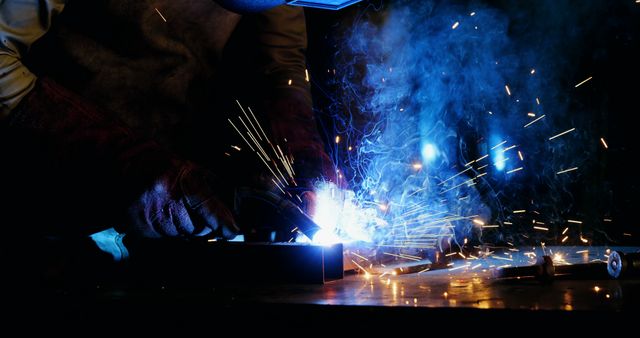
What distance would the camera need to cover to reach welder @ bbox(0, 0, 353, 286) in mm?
1979

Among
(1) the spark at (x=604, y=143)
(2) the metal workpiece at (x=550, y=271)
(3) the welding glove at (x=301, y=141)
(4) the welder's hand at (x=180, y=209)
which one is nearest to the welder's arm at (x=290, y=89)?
(3) the welding glove at (x=301, y=141)

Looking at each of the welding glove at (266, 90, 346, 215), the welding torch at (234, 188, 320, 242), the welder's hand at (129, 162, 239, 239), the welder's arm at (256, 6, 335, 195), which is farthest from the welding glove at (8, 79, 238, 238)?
the welder's arm at (256, 6, 335, 195)

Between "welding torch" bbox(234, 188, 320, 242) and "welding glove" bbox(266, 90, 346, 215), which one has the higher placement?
"welding glove" bbox(266, 90, 346, 215)

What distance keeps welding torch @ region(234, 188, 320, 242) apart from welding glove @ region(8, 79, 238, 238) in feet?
0.46

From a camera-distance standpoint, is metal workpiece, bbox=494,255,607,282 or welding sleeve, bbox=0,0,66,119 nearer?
metal workpiece, bbox=494,255,607,282

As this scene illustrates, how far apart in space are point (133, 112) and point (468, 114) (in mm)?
2317

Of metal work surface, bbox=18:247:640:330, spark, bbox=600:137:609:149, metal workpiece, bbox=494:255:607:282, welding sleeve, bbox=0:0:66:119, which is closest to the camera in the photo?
metal work surface, bbox=18:247:640:330

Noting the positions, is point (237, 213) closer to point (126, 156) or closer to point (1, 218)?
point (126, 156)

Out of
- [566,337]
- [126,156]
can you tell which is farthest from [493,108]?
[566,337]

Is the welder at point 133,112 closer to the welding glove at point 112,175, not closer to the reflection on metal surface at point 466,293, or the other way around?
the welding glove at point 112,175

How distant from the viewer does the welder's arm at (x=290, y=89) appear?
2768mm

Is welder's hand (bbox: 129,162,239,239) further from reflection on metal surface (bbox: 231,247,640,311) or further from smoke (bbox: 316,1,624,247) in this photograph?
smoke (bbox: 316,1,624,247)

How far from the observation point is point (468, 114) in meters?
3.61

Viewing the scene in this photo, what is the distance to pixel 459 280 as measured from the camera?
1.59m
